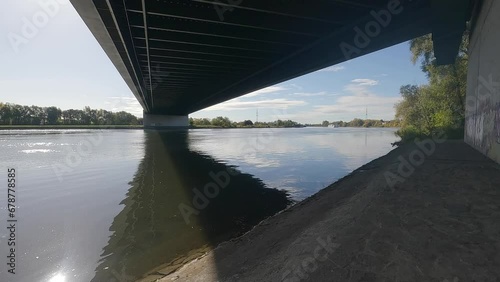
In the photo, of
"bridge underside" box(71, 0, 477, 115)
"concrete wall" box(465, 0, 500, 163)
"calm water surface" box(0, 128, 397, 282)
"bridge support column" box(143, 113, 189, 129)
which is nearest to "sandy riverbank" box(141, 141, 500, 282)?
"calm water surface" box(0, 128, 397, 282)

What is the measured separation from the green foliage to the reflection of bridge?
14.5 metres

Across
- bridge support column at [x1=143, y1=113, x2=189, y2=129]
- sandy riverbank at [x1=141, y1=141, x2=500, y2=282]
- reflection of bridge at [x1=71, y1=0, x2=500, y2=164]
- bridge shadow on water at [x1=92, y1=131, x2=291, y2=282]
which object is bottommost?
bridge shadow on water at [x1=92, y1=131, x2=291, y2=282]

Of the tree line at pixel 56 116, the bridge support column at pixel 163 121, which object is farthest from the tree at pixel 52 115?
the bridge support column at pixel 163 121

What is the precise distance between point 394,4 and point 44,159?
3076 cm

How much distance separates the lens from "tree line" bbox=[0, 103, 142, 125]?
130 meters

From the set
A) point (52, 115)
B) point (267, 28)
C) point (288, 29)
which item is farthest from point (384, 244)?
point (52, 115)

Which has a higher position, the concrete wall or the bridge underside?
the bridge underside

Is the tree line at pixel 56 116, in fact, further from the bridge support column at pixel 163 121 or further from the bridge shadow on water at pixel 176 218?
the bridge shadow on water at pixel 176 218

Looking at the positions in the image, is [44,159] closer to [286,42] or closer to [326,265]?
[286,42]

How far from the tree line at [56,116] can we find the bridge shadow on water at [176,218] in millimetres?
153192

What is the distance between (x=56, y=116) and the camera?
154125 mm

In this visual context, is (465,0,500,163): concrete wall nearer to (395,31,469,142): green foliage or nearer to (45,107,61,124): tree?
(395,31,469,142): green foliage

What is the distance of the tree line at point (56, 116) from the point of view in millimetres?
129800

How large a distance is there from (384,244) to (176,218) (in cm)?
767
